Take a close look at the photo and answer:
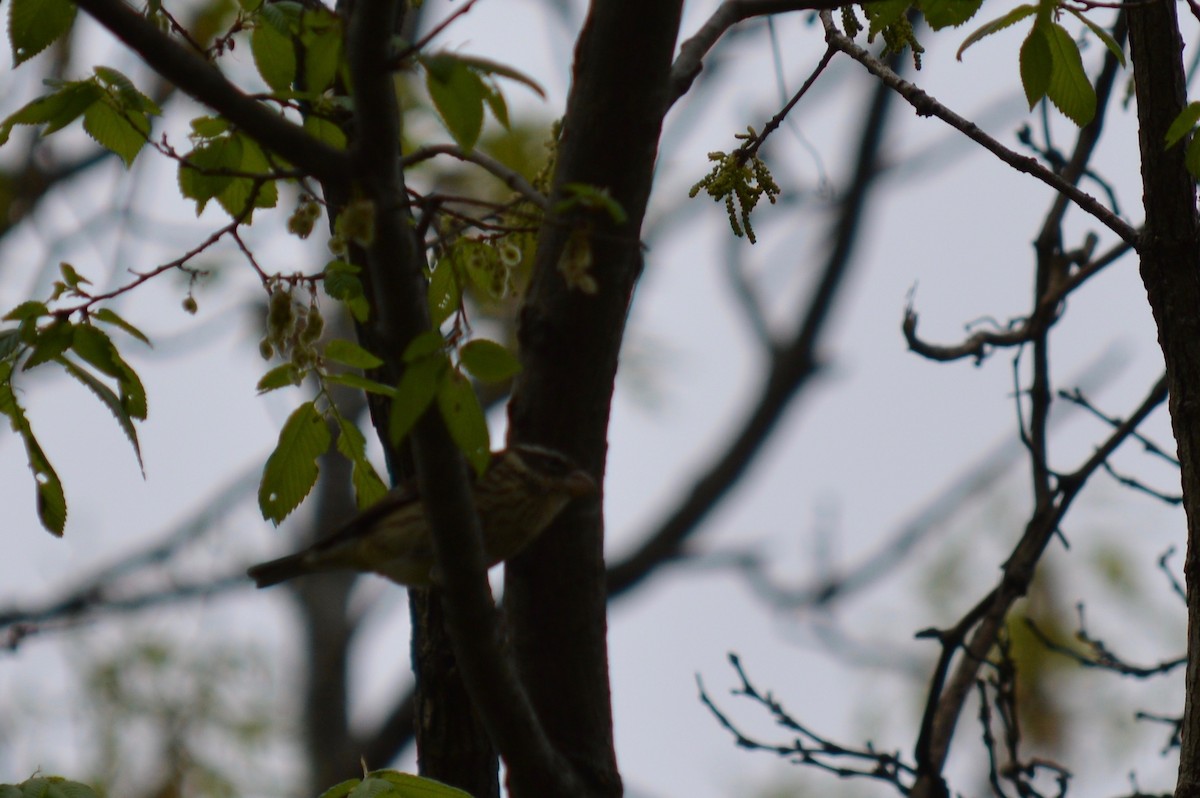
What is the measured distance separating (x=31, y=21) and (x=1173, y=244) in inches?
99.3

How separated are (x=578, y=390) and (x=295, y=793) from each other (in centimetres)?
1198

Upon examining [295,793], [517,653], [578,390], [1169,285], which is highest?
[295,793]

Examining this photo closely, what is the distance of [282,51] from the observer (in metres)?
2.78

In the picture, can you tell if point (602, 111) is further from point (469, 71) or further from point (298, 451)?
point (298, 451)

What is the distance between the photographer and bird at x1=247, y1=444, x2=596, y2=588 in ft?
10.4

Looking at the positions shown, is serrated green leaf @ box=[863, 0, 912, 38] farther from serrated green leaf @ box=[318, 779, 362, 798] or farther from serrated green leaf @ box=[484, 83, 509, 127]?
serrated green leaf @ box=[318, 779, 362, 798]

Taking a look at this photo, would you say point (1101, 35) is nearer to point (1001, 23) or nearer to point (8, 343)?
point (1001, 23)

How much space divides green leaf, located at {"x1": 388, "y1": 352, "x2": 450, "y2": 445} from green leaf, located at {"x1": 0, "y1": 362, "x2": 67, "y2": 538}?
116cm

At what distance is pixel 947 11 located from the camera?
2.60 m

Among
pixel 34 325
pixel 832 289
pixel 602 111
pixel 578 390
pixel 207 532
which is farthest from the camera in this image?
pixel 207 532

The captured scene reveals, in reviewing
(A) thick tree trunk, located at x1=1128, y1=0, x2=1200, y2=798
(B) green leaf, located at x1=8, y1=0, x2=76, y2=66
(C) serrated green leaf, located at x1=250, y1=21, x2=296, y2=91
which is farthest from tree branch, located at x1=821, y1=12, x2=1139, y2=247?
(B) green leaf, located at x1=8, y1=0, x2=76, y2=66

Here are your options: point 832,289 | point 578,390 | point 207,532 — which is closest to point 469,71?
point 578,390

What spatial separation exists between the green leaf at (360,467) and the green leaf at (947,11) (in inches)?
62.1

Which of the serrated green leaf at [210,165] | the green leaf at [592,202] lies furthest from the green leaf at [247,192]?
the green leaf at [592,202]
